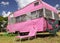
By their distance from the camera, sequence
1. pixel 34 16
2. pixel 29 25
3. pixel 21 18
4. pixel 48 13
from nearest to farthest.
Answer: pixel 48 13, pixel 34 16, pixel 29 25, pixel 21 18

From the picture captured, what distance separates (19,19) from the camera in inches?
710

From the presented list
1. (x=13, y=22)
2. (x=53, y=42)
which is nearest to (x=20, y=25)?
(x=13, y=22)

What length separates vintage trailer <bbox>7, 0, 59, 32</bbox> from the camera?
1430cm

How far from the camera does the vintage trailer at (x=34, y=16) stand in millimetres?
14297

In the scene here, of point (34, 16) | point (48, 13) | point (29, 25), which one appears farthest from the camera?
point (29, 25)

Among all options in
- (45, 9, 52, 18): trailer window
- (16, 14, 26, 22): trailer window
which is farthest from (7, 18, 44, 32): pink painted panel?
(45, 9, 52, 18): trailer window

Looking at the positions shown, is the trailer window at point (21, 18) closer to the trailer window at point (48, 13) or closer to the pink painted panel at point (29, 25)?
the pink painted panel at point (29, 25)

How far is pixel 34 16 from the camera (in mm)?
15273

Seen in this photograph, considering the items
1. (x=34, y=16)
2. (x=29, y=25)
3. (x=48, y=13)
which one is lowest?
(x=29, y=25)

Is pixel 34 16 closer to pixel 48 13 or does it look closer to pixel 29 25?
pixel 29 25

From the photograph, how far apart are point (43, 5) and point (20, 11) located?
4255 mm

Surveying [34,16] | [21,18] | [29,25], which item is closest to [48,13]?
[34,16]

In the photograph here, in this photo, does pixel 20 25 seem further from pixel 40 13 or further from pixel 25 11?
pixel 40 13

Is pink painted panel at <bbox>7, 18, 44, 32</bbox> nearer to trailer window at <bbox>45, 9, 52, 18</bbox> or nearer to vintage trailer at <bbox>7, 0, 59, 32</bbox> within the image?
vintage trailer at <bbox>7, 0, 59, 32</bbox>
